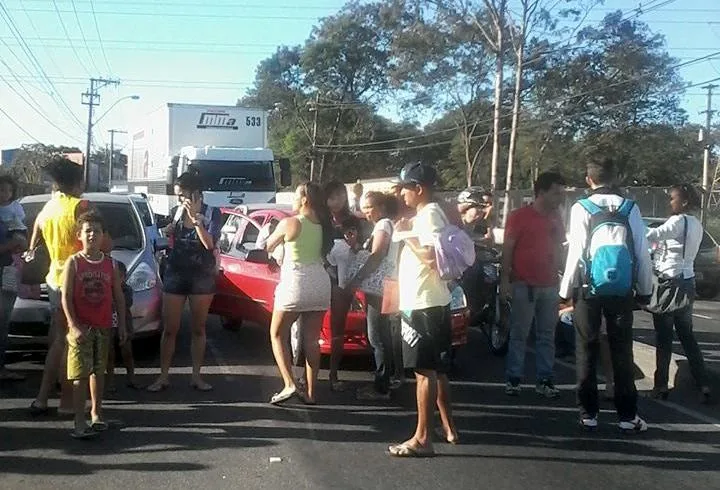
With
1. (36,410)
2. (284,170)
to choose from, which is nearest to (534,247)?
(36,410)

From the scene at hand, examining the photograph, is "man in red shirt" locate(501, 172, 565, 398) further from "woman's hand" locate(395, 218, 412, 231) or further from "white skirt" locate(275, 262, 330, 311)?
"white skirt" locate(275, 262, 330, 311)

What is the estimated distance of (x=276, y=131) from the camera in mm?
63406

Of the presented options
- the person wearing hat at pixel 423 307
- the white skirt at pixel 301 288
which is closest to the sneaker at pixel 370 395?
the white skirt at pixel 301 288

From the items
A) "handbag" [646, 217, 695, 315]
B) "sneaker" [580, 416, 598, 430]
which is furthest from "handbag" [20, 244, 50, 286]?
"handbag" [646, 217, 695, 315]

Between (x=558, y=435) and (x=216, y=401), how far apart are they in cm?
273

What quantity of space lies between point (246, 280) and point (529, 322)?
329 cm

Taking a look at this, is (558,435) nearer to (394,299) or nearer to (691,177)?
(394,299)

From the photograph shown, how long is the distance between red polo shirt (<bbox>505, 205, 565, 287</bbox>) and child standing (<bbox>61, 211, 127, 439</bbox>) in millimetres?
3338

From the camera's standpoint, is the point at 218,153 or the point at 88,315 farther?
the point at 218,153

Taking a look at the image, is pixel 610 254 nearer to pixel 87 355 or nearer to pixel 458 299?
pixel 458 299

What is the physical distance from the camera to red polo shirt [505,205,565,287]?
24.4 ft

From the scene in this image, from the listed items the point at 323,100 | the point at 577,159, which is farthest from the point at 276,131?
the point at 577,159

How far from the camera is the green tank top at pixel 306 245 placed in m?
6.95

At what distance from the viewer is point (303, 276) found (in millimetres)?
6984
